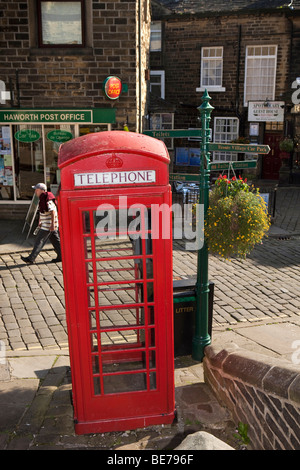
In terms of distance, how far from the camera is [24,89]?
13.0 meters

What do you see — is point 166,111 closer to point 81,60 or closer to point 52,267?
point 81,60

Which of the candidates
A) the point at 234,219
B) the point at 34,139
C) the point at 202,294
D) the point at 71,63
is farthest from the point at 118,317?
the point at 71,63

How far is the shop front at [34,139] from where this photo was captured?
13.1 m

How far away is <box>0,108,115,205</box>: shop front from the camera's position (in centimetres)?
1310

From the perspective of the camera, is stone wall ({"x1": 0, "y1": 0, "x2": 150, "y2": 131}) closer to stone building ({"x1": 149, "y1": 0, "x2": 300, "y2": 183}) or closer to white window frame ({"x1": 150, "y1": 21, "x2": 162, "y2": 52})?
stone building ({"x1": 149, "y1": 0, "x2": 300, "y2": 183})

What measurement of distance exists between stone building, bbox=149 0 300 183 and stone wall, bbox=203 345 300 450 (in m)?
16.9

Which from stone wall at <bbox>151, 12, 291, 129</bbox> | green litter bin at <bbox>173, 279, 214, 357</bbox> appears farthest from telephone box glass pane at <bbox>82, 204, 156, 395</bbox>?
stone wall at <bbox>151, 12, 291, 129</bbox>

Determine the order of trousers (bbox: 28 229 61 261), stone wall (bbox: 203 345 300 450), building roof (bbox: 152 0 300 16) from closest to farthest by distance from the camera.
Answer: stone wall (bbox: 203 345 300 450) → trousers (bbox: 28 229 61 261) → building roof (bbox: 152 0 300 16)

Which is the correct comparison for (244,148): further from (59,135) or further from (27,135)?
(27,135)

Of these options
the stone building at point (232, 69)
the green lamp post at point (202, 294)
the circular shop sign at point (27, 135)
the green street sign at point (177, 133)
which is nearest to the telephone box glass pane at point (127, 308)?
the green lamp post at point (202, 294)

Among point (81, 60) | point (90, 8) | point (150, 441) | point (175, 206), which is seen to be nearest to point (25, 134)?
point (81, 60)

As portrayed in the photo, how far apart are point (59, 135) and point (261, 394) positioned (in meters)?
10.9

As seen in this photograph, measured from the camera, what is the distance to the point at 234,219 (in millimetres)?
5500

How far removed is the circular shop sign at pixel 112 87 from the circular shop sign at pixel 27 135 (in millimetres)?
2476
